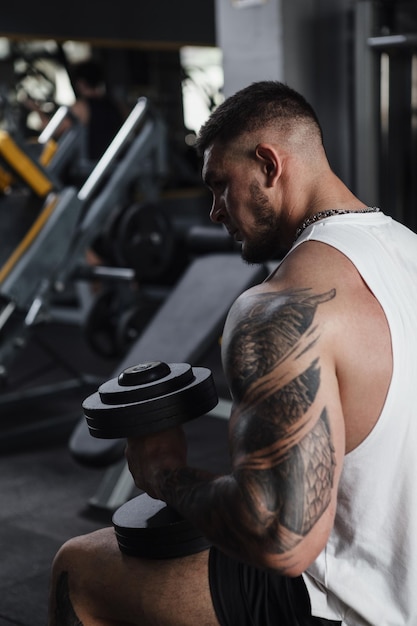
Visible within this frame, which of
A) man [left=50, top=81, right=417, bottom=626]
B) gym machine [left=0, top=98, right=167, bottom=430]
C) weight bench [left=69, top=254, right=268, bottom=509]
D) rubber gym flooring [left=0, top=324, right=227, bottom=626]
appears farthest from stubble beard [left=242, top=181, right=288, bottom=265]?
gym machine [left=0, top=98, right=167, bottom=430]

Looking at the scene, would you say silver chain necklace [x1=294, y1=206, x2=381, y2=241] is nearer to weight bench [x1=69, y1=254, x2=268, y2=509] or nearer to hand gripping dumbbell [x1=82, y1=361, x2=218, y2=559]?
hand gripping dumbbell [x1=82, y1=361, x2=218, y2=559]

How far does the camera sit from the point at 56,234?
347cm

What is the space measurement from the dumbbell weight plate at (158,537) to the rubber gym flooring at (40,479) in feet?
2.96

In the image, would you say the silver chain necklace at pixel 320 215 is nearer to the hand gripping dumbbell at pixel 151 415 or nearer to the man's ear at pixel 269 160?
the man's ear at pixel 269 160

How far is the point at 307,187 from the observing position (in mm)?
1102

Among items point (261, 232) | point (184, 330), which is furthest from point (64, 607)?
point (184, 330)

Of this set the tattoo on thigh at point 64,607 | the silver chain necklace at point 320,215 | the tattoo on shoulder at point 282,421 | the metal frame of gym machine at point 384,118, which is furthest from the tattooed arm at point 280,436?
the metal frame of gym machine at point 384,118

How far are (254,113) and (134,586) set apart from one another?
605 millimetres

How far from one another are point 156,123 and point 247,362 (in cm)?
314

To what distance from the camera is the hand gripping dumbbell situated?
1.11 metres

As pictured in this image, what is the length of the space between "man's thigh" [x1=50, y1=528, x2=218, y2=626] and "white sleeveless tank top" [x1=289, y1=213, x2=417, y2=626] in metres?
0.15

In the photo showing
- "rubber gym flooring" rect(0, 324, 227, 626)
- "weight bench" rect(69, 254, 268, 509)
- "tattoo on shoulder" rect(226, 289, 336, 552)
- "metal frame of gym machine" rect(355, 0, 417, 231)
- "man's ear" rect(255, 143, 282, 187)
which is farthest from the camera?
"metal frame of gym machine" rect(355, 0, 417, 231)

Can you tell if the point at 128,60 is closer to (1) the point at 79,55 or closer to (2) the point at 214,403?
(1) the point at 79,55

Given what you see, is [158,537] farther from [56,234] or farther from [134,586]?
[56,234]
